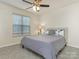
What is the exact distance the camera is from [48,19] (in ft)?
21.0

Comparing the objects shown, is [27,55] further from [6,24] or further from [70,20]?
[70,20]

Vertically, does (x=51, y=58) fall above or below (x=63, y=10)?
below

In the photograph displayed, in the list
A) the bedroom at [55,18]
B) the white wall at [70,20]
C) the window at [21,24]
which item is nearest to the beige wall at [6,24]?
the bedroom at [55,18]

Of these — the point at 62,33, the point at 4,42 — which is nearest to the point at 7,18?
the point at 4,42

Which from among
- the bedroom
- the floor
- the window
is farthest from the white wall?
the window

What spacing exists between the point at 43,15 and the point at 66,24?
7.66 ft

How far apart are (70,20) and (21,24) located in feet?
11.3

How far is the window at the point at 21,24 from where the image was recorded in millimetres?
5645

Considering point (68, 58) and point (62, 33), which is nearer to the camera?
point (68, 58)

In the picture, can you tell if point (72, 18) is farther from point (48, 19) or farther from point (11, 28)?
point (11, 28)

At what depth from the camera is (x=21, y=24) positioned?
6.07m

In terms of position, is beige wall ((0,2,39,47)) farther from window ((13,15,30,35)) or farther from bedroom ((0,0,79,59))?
window ((13,15,30,35))

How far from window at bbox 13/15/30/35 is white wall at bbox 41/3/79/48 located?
6.48ft

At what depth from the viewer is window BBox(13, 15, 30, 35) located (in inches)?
222
